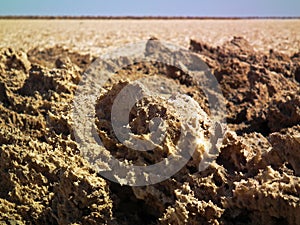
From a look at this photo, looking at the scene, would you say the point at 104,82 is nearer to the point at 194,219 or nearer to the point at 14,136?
the point at 14,136

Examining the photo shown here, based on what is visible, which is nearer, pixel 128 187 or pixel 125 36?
pixel 128 187

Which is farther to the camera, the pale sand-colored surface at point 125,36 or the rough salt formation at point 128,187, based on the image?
the pale sand-colored surface at point 125,36

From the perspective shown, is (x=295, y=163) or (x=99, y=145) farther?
(x=99, y=145)

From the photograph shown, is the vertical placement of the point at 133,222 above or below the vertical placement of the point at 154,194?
below

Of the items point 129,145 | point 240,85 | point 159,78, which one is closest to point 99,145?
point 129,145

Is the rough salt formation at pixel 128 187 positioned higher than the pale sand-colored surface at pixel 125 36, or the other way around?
the pale sand-colored surface at pixel 125 36

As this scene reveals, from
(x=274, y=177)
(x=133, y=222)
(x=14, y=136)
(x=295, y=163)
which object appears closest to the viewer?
(x=274, y=177)

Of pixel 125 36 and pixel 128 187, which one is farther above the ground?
pixel 125 36

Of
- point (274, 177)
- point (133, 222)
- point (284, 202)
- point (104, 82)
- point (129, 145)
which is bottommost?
point (133, 222)

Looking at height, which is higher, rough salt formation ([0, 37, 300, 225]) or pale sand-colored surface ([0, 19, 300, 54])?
pale sand-colored surface ([0, 19, 300, 54])

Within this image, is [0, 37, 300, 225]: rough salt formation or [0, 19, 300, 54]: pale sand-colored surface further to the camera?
[0, 19, 300, 54]: pale sand-colored surface

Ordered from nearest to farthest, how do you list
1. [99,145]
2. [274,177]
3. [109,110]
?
[274,177] → [99,145] → [109,110]
